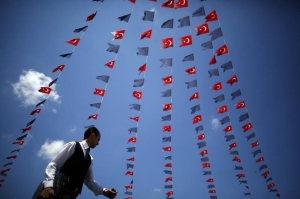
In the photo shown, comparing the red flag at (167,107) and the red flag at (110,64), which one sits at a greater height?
the red flag at (110,64)

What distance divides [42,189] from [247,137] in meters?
12.9

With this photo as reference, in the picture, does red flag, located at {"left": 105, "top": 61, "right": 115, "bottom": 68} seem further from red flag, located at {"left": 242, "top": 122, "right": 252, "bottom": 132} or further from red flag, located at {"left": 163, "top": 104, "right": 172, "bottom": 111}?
red flag, located at {"left": 242, "top": 122, "right": 252, "bottom": 132}

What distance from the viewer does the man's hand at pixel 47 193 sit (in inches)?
69.1

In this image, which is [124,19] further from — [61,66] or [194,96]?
[194,96]

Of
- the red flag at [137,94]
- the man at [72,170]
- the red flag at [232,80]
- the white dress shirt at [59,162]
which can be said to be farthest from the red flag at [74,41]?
the red flag at [232,80]

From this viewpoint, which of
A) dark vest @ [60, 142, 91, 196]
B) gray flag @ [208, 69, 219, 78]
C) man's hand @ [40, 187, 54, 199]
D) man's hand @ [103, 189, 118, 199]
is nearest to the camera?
man's hand @ [40, 187, 54, 199]

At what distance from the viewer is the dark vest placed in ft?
6.89

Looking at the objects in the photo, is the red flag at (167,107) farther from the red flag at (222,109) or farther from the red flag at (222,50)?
the red flag at (222,50)

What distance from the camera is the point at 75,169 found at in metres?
2.21

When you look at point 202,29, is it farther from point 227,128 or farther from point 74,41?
point 227,128

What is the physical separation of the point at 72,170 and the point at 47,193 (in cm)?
41

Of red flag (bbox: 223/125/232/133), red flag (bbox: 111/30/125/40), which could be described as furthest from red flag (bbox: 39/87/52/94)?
red flag (bbox: 223/125/232/133)

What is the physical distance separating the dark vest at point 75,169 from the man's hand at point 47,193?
9.9 inches

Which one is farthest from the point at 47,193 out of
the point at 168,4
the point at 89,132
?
the point at 168,4
